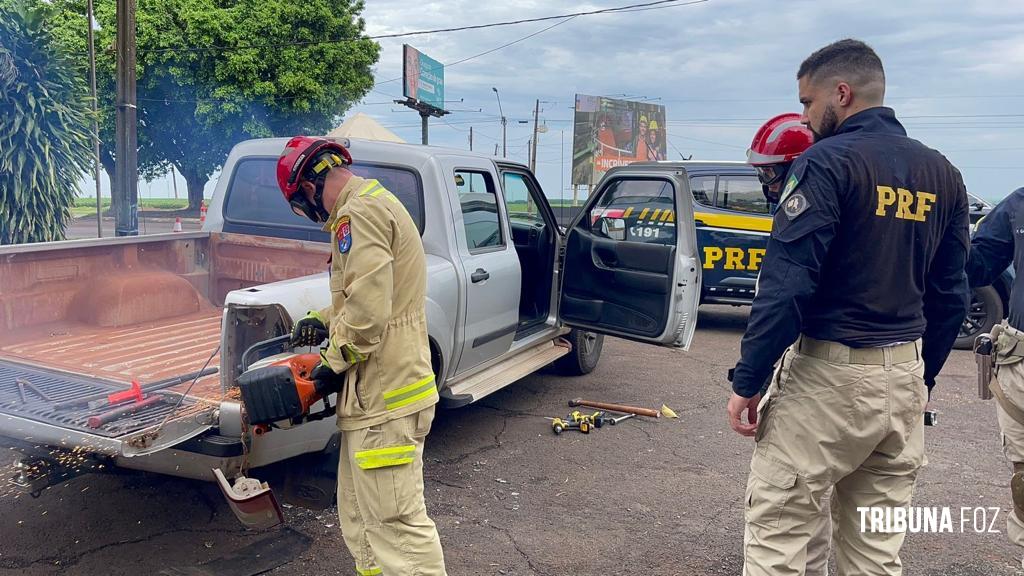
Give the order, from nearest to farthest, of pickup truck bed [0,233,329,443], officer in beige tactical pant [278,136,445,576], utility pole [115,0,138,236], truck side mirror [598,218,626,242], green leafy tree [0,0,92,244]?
officer in beige tactical pant [278,136,445,576] → pickup truck bed [0,233,329,443] → truck side mirror [598,218,626,242] → green leafy tree [0,0,92,244] → utility pole [115,0,138,236]

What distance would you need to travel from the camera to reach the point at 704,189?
8.61 meters

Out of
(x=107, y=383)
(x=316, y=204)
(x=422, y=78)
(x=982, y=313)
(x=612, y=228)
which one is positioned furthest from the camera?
(x=422, y=78)

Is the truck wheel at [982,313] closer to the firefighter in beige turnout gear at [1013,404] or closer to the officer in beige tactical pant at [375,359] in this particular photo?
the firefighter in beige turnout gear at [1013,404]

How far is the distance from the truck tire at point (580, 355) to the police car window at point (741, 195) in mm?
2703

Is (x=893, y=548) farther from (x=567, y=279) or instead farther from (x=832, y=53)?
(x=567, y=279)

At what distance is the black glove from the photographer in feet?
9.25

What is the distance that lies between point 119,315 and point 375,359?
2731 millimetres

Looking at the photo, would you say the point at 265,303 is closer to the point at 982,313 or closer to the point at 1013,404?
the point at 1013,404

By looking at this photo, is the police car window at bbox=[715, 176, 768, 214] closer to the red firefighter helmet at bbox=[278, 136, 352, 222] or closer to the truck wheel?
the truck wheel

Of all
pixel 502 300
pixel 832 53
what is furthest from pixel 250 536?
pixel 832 53

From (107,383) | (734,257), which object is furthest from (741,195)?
(107,383)

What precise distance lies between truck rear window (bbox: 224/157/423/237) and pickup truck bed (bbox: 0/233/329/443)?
0.51ft

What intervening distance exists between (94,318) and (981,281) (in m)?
4.66

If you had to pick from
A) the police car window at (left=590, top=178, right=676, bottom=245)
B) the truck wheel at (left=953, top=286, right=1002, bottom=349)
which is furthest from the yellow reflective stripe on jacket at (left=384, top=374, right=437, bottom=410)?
the truck wheel at (left=953, top=286, right=1002, bottom=349)
